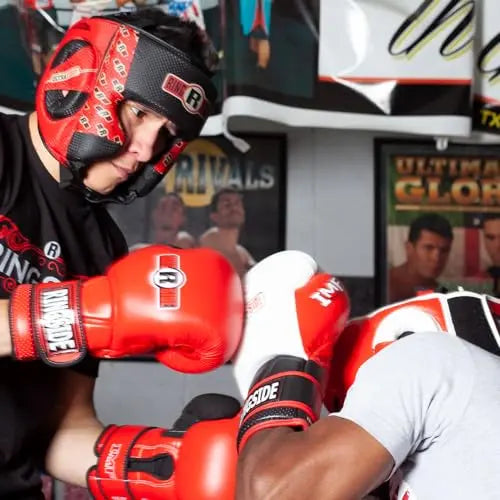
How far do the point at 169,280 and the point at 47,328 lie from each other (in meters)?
0.17

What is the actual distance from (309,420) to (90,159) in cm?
Result: 55

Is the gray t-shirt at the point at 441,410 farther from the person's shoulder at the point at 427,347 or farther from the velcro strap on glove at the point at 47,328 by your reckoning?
the velcro strap on glove at the point at 47,328

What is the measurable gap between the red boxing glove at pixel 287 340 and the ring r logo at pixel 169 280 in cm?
10

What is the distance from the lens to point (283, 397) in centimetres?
98

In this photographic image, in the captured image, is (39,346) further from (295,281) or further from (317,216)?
(317,216)

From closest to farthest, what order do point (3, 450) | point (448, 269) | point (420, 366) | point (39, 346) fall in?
point (420, 366)
point (39, 346)
point (3, 450)
point (448, 269)

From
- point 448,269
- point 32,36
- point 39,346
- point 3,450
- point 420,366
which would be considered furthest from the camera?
point 448,269

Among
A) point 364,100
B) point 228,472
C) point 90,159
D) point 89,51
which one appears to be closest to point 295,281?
point 228,472

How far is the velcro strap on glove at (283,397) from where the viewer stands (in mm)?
958

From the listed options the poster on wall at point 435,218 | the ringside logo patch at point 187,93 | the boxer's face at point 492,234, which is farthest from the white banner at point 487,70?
the ringside logo patch at point 187,93

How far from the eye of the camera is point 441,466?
94cm

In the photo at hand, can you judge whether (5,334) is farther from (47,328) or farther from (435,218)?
(435,218)

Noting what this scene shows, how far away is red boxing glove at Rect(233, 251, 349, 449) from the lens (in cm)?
98

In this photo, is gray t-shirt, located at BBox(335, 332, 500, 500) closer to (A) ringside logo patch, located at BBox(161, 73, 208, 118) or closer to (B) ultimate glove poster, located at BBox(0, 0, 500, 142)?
(A) ringside logo patch, located at BBox(161, 73, 208, 118)
